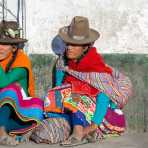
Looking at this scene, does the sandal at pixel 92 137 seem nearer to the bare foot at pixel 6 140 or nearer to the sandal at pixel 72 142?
the sandal at pixel 72 142

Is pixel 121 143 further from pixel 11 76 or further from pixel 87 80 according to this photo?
pixel 11 76

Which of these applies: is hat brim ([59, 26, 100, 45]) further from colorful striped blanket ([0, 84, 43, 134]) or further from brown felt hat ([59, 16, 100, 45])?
colorful striped blanket ([0, 84, 43, 134])

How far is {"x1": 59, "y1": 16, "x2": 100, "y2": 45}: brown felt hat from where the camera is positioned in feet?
24.1

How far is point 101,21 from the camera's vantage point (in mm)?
7906

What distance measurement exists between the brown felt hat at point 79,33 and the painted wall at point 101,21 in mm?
439

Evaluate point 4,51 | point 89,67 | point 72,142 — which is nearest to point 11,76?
point 4,51

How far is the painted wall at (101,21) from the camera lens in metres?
7.87

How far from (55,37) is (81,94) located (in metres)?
0.89

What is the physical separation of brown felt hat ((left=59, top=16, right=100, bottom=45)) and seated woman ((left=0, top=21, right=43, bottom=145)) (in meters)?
0.47

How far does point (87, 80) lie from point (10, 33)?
922 millimetres

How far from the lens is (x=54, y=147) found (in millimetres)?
7012

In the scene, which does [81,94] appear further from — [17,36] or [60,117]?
[17,36]

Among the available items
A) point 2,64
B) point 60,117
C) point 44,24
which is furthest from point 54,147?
point 44,24

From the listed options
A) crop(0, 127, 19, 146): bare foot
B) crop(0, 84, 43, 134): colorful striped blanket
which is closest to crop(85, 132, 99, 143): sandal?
crop(0, 84, 43, 134): colorful striped blanket
